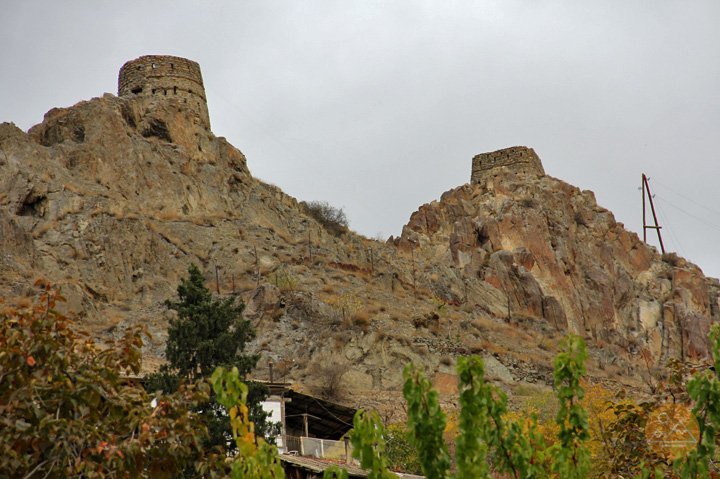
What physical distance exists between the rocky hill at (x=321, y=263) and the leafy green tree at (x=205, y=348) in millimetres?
7837

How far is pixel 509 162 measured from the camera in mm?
71125

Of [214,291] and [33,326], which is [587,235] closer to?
[214,291]

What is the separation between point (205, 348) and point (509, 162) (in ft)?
177

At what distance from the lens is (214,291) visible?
41.4 metres

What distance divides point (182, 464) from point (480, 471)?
3.25 meters

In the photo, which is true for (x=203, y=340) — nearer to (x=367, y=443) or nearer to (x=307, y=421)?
(x=307, y=421)

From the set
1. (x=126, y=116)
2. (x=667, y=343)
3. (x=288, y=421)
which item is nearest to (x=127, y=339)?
(x=288, y=421)

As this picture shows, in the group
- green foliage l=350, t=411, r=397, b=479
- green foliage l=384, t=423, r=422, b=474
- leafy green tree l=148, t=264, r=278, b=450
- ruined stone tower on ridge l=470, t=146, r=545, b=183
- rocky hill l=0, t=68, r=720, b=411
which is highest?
ruined stone tower on ridge l=470, t=146, r=545, b=183

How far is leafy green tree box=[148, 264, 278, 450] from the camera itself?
2022 centimetres

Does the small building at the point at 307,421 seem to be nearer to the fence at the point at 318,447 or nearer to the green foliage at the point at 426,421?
the fence at the point at 318,447

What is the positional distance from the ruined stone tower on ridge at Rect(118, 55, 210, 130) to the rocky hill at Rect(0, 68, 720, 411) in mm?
1162

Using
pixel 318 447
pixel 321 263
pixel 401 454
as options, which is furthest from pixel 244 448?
pixel 321 263

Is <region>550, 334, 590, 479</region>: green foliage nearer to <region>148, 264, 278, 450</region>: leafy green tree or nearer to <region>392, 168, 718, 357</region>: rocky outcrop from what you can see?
<region>148, 264, 278, 450</region>: leafy green tree

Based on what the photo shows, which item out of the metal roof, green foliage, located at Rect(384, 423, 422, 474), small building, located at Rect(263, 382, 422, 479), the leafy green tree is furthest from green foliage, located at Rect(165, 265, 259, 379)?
green foliage, located at Rect(384, 423, 422, 474)
